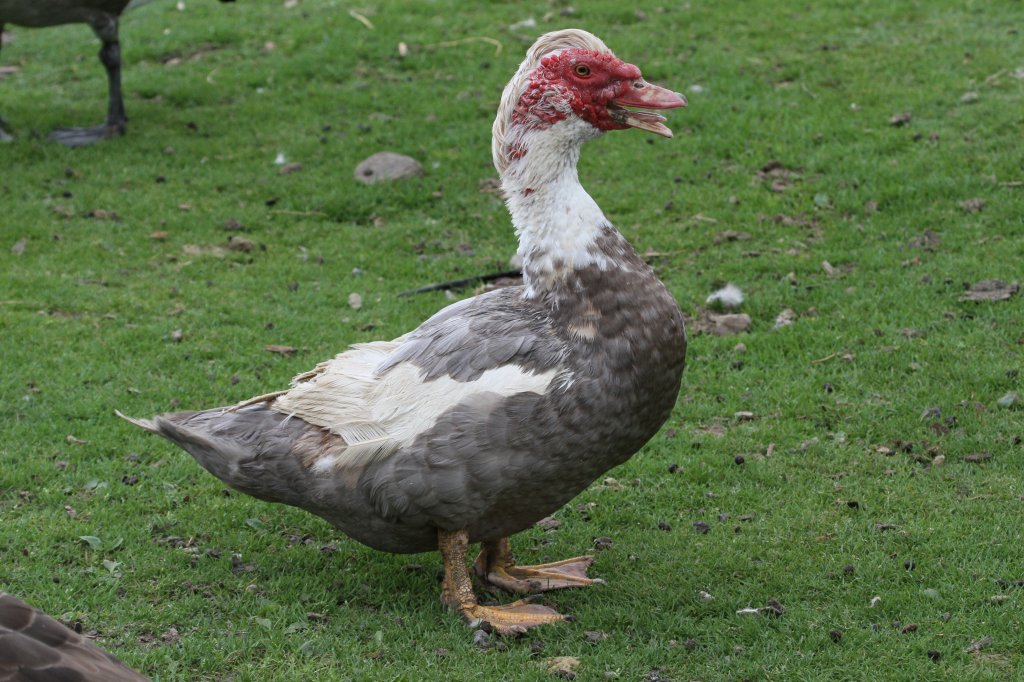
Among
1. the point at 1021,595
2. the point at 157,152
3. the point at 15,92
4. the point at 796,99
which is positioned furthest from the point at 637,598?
the point at 15,92

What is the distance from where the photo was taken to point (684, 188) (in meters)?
10.9

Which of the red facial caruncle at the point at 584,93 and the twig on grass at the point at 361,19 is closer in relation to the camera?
the red facial caruncle at the point at 584,93

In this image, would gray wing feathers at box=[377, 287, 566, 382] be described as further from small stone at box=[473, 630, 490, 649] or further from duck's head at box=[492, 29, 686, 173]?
small stone at box=[473, 630, 490, 649]

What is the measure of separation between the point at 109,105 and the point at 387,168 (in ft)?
11.2

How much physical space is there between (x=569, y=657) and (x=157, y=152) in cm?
863

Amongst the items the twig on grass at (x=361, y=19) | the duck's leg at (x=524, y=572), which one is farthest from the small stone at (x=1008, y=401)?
the twig on grass at (x=361, y=19)

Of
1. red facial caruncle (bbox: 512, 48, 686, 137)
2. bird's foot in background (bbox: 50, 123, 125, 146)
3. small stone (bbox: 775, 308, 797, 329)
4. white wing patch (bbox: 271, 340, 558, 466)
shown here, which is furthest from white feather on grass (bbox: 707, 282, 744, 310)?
bird's foot in background (bbox: 50, 123, 125, 146)

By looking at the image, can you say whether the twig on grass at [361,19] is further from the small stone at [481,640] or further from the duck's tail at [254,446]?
the small stone at [481,640]

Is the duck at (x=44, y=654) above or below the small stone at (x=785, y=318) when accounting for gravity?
above

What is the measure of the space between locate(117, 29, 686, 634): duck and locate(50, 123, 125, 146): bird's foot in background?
7537 mm

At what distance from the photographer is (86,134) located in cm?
1271

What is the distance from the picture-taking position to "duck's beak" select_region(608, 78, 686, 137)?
5750 mm

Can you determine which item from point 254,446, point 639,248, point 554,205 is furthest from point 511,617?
point 639,248

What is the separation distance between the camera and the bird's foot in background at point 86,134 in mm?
12594
